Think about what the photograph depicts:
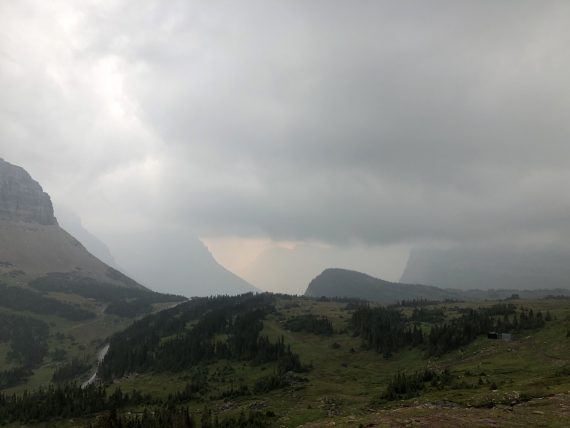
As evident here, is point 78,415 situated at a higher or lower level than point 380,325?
lower

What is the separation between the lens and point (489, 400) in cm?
5112

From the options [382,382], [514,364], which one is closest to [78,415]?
[382,382]

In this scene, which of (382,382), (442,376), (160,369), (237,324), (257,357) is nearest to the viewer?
(442,376)

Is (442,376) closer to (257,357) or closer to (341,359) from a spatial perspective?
(341,359)

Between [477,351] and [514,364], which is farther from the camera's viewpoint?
[477,351]

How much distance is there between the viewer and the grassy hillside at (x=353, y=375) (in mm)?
50781

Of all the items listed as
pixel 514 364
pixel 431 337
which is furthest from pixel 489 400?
pixel 431 337

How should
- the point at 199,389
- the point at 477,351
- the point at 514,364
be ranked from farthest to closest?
the point at 199,389 → the point at 477,351 → the point at 514,364

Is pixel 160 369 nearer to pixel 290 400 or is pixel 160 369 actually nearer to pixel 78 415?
pixel 78 415

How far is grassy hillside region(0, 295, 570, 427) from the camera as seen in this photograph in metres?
50.8

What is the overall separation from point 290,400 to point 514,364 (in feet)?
156

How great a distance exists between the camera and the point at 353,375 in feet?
362

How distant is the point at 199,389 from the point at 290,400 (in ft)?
124

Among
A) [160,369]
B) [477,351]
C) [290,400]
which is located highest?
[477,351]
